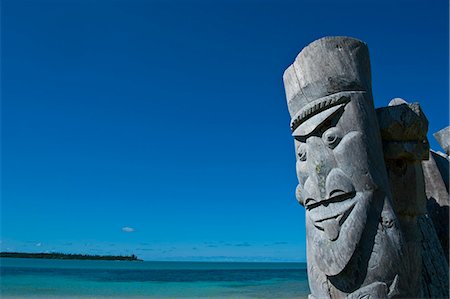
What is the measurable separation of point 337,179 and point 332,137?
13.6 inches

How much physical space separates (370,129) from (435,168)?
2.66 m

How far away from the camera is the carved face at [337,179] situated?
3076 millimetres

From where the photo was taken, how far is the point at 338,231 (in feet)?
10.2

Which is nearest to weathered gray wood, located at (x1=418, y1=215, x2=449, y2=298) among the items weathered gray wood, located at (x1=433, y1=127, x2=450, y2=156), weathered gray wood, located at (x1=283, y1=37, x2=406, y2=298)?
weathered gray wood, located at (x1=283, y1=37, x2=406, y2=298)

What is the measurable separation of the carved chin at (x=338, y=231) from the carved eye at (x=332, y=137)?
0.43m

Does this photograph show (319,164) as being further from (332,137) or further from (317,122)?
(317,122)

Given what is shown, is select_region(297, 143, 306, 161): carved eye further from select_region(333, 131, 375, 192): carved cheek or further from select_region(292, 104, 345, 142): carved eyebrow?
select_region(333, 131, 375, 192): carved cheek

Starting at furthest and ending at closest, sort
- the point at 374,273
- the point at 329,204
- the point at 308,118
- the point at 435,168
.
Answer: the point at 435,168, the point at 308,118, the point at 329,204, the point at 374,273

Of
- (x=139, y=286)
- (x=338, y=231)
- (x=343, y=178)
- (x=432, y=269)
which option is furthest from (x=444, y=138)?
(x=139, y=286)

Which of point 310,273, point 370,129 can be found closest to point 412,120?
point 370,129

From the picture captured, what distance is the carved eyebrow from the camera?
3.31 metres

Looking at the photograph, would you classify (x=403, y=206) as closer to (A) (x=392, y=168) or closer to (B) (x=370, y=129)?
(A) (x=392, y=168)

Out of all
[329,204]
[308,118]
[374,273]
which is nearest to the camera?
[374,273]

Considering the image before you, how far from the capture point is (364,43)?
3.55m
